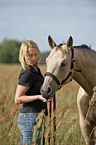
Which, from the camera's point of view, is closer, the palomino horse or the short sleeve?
the palomino horse

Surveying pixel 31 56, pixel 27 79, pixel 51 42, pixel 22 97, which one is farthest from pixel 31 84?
pixel 51 42

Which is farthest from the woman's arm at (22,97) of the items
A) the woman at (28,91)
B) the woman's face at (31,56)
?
the woman's face at (31,56)

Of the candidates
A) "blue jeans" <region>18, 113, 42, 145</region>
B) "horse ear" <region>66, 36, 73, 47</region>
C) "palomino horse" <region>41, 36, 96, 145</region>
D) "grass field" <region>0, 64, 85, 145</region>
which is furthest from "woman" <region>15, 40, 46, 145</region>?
"horse ear" <region>66, 36, 73, 47</region>

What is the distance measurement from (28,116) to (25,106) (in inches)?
5.4

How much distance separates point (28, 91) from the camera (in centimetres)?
224

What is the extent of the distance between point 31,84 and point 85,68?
0.73 metres

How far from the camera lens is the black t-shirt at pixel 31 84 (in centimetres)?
214

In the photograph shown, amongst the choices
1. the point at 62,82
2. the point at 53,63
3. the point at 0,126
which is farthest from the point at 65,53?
the point at 0,126

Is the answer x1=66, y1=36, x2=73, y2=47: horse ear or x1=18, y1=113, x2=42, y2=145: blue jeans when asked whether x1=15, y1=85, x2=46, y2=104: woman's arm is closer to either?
x1=18, y1=113, x2=42, y2=145: blue jeans

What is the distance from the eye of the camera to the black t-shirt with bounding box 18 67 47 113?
2.14m

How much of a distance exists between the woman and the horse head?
21 cm

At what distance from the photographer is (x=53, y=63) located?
6.58 ft

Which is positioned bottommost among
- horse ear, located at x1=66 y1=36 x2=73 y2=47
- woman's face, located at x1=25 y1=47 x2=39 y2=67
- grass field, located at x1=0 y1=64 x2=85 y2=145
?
grass field, located at x1=0 y1=64 x2=85 y2=145

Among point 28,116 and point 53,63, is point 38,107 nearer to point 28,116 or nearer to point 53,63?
point 28,116
